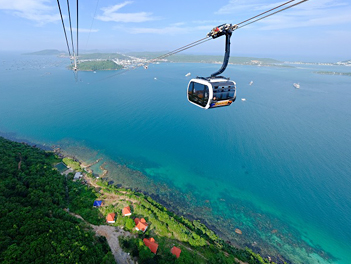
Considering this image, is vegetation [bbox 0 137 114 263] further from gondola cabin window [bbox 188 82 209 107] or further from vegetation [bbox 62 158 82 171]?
gondola cabin window [bbox 188 82 209 107]

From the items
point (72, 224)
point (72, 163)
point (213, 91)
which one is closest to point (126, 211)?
point (72, 224)

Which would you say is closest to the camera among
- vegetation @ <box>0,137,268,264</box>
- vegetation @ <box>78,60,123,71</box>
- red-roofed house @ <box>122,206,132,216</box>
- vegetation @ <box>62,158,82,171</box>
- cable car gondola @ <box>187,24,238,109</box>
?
cable car gondola @ <box>187,24,238,109</box>

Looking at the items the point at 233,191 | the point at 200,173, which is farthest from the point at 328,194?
the point at 200,173

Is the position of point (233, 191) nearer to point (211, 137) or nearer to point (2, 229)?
point (211, 137)

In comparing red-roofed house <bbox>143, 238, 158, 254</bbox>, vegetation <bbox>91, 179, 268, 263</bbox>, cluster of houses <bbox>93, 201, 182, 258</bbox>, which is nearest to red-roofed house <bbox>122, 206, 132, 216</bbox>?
cluster of houses <bbox>93, 201, 182, 258</bbox>

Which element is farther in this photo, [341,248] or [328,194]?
[328,194]

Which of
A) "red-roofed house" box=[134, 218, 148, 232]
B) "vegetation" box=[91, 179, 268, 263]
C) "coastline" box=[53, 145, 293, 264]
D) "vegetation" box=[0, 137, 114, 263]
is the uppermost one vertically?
"vegetation" box=[0, 137, 114, 263]

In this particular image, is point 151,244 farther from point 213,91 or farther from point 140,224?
point 213,91
